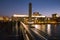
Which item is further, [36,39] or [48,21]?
[48,21]

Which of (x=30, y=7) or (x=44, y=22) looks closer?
(x=30, y=7)

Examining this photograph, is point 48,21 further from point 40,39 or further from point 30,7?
point 40,39

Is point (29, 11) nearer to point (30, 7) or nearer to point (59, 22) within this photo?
point (30, 7)

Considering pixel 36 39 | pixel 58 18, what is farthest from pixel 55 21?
pixel 36 39

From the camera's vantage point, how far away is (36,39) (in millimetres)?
2152

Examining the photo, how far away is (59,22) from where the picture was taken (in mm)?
48000

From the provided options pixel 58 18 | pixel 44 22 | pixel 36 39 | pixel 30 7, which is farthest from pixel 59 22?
pixel 36 39

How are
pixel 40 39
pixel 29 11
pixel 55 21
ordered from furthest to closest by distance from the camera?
pixel 55 21, pixel 29 11, pixel 40 39

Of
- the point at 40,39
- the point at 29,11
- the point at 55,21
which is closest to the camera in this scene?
the point at 40,39

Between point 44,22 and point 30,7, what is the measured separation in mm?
11464

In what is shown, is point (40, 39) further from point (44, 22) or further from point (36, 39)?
point (44, 22)

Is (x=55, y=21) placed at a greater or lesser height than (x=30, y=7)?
lesser

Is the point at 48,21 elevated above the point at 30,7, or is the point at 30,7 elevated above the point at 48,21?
the point at 30,7

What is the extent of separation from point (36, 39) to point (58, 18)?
148 feet
